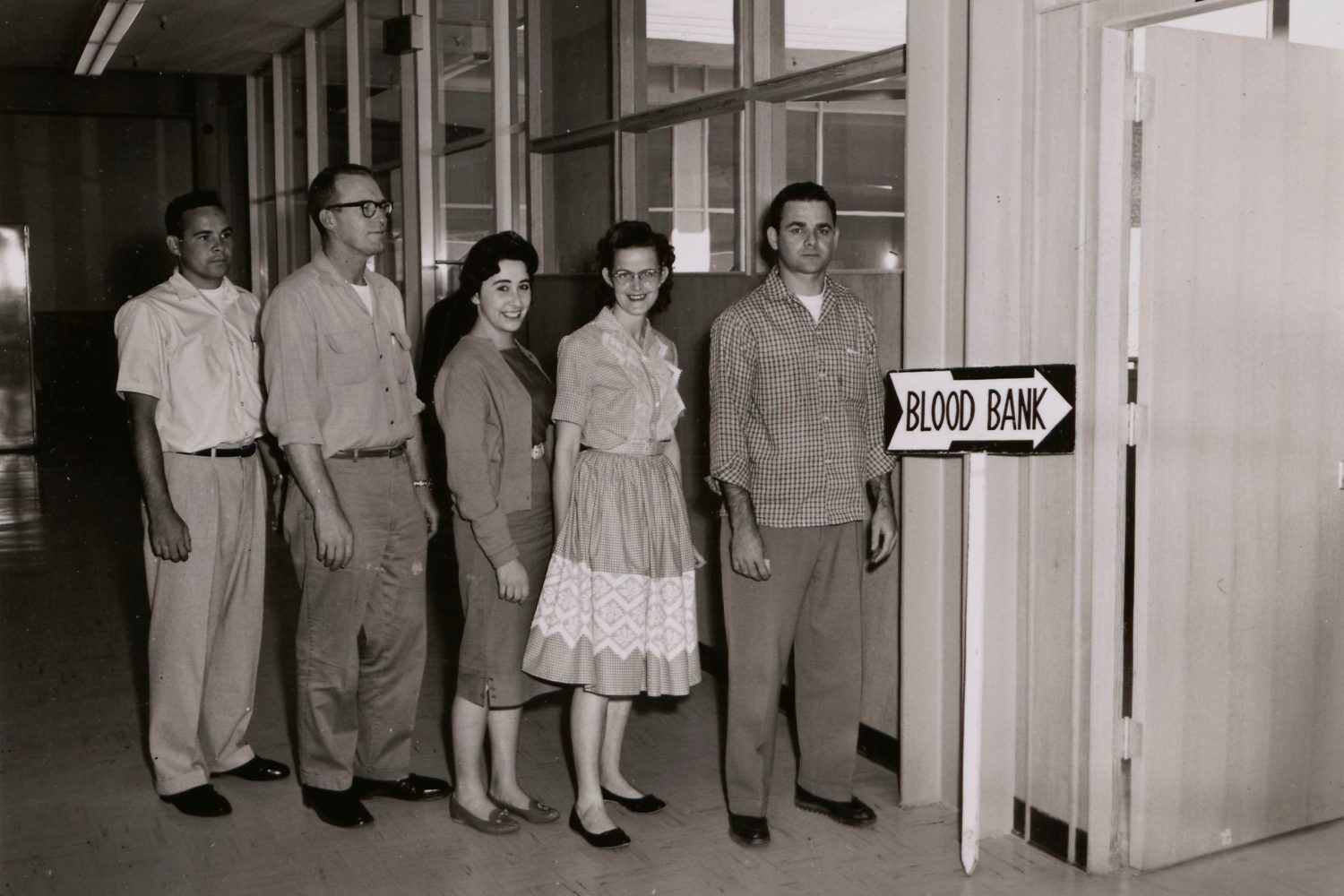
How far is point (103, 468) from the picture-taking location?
11156 millimetres

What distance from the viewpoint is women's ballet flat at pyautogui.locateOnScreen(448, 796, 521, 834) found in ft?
10.8

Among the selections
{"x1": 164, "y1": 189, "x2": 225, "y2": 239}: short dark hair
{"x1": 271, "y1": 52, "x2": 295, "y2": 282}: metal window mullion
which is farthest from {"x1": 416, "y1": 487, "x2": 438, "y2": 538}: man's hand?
{"x1": 271, "y1": 52, "x2": 295, "y2": 282}: metal window mullion

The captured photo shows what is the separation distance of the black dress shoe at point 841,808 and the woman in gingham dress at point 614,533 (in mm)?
532

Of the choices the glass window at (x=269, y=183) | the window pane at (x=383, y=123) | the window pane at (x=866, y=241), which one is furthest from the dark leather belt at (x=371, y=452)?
the window pane at (x=866, y=241)

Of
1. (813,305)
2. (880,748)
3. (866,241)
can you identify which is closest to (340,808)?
(880,748)

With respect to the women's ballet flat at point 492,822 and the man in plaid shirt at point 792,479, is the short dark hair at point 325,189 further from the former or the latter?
the women's ballet flat at point 492,822

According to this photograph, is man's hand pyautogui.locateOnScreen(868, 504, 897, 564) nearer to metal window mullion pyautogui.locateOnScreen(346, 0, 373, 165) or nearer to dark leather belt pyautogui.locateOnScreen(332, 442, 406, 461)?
dark leather belt pyautogui.locateOnScreen(332, 442, 406, 461)

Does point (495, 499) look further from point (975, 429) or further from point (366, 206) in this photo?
point (975, 429)

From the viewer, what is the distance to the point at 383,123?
31.0ft

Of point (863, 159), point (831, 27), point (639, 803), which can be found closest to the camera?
point (639, 803)

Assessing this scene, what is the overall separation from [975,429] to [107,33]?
30.7 ft

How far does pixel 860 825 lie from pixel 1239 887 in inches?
35.2

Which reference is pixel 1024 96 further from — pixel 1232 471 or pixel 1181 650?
pixel 1181 650

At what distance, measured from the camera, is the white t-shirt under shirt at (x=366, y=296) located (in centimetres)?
340
